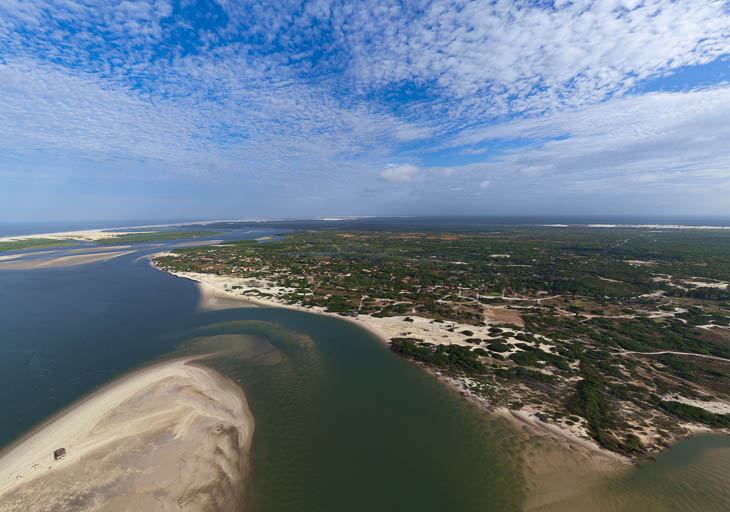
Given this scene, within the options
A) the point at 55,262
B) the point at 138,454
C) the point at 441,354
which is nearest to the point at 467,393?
the point at 441,354

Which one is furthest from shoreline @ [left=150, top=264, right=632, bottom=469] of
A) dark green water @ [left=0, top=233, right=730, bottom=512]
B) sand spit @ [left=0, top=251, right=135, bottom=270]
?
sand spit @ [left=0, top=251, right=135, bottom=270]

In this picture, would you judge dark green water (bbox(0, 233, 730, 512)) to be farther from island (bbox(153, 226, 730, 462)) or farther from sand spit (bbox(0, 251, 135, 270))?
sand spit (bbox(0, 251, 135, 270))

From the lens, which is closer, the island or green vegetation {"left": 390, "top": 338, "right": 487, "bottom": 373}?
the island

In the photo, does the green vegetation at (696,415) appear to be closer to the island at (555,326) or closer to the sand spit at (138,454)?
the island at (555,326)

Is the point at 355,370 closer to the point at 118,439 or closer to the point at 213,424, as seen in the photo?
the point at 213,424

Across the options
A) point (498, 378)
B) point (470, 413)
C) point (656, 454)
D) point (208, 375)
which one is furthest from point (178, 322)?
point (656, 454)

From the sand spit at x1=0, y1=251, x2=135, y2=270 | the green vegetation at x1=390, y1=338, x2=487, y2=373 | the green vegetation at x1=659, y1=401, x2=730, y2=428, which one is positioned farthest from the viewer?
the sand spit at x1=0, y1=251, x2=135, y2=270

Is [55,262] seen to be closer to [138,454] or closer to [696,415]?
[138,454]
